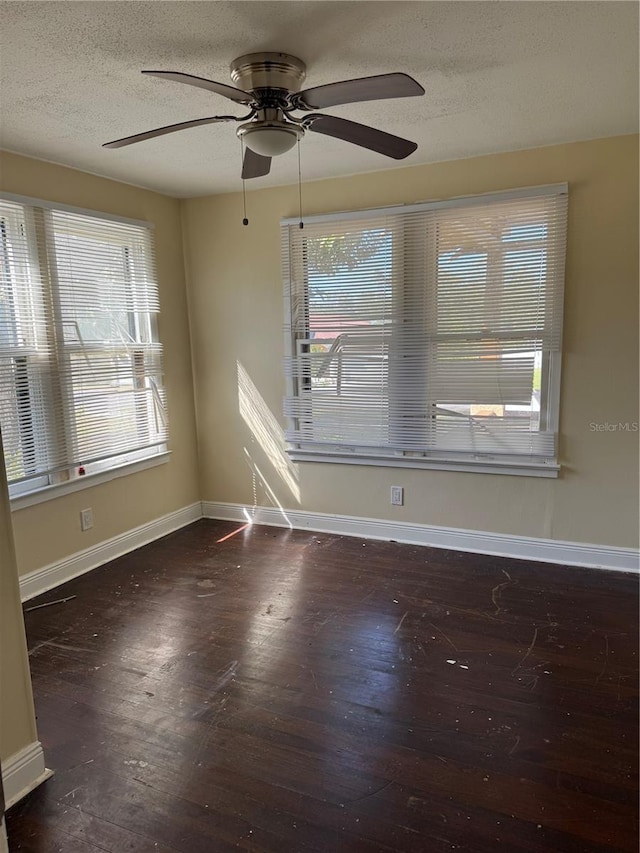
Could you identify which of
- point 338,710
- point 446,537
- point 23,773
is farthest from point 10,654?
point 446,537

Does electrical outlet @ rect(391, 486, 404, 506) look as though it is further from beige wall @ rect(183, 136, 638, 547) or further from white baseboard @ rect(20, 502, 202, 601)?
white baseboard @ rect(20, 502, 202, 601)

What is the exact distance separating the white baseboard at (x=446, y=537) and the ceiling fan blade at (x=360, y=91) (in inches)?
103

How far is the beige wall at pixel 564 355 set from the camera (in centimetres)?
306

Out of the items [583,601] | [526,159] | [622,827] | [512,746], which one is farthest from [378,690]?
[526,159]

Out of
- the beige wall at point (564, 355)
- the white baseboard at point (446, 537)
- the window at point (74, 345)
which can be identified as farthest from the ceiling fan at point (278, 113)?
the white baseboard at point (446, 537)

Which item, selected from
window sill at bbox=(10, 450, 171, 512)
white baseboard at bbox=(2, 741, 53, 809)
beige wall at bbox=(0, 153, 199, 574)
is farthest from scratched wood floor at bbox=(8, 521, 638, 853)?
window sill at bbox=(10, 450, 171, 512)

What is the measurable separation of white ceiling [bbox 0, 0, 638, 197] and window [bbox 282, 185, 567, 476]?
490 millimetres

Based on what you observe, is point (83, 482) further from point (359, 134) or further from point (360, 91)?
point (360, 91)

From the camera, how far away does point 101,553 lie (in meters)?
3.54

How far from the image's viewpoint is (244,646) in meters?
2.55

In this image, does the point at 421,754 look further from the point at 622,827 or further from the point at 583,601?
the point at 583,601

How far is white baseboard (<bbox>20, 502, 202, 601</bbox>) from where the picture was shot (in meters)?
3.12

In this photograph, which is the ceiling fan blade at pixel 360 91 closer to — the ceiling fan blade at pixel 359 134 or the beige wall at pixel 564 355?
the ceiling fan blade at pixel 359 134
